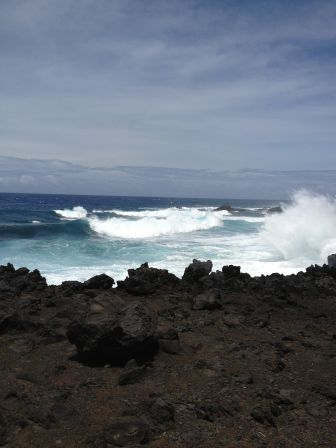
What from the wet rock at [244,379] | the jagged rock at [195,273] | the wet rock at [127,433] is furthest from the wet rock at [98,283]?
the wet rock at [127,433]

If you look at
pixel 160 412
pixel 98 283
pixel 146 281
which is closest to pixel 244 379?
pixel 160 412

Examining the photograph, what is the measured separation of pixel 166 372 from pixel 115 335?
2.36 ft

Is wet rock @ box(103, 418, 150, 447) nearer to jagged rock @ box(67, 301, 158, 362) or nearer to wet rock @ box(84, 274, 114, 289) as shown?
jagged rock @ box(67, 301, 158, 362)

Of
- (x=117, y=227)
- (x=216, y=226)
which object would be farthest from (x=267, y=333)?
(x=216, y=226)

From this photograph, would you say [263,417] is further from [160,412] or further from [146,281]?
[146,281]

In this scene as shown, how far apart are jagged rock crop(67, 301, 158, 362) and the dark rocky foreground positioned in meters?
0.01

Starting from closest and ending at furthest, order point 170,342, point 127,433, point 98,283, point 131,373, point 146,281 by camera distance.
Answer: point 127,433
point 131,373
point 170,342
point 98,283
point 146,281

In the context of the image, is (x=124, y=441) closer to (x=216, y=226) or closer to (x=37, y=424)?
(x=37, y=424)

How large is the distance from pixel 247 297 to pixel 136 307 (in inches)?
151

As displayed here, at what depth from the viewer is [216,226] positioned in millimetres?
39094

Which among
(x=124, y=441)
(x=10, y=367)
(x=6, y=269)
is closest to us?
(x=124, y=441)

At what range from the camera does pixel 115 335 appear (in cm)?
548

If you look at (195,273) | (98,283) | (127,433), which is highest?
(195,273)

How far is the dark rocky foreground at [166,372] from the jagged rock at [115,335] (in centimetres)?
1
